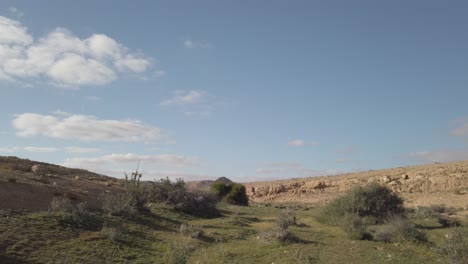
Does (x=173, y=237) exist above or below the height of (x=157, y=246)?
above

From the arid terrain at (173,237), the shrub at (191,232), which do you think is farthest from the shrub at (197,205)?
the shrub at (191,232)

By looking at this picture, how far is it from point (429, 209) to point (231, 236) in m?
14.3

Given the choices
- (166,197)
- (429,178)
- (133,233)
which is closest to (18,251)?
(133,233)

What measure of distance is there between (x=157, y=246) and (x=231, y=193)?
93.6 ft

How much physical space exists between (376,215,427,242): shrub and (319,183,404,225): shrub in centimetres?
515

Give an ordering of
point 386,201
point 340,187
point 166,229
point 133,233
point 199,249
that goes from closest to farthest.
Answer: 1. point 199,249
2. point 133,233
3. point 166,229
4. point 386,201
5. point 340,187

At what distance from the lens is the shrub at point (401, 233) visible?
14273 millimetres

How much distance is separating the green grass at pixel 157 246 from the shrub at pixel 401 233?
412mm

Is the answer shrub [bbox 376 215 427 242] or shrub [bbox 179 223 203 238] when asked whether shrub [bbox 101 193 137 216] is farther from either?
shrub [bbox 376 215 427 242]

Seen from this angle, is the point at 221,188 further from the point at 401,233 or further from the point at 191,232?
the point at 401,233

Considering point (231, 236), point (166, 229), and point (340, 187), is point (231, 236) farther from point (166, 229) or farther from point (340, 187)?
point (340, 187)

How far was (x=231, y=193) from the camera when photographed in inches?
1663

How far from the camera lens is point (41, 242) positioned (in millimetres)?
12094

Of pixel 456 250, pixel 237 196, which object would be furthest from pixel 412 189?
pixel 456 250
